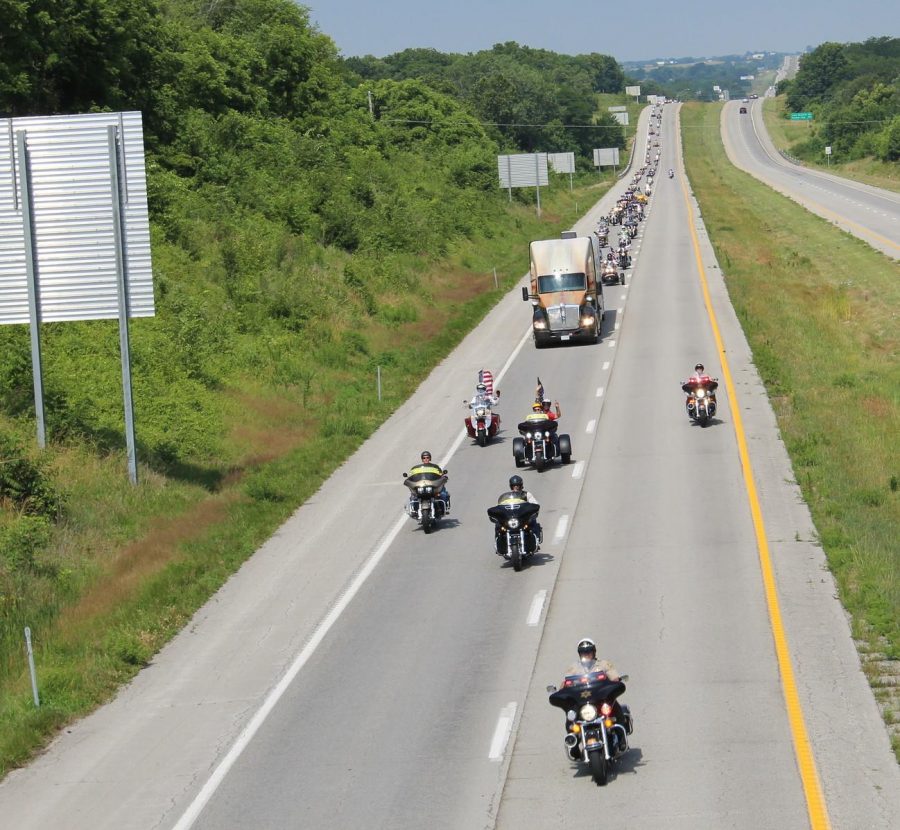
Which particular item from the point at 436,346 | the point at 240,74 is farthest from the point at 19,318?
the point at 240,74

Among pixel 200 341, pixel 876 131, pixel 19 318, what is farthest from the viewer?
pixel 876 131

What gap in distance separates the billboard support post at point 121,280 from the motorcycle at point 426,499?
609 centimetres

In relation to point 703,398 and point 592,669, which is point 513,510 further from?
point 703,398

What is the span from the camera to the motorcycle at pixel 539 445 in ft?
97.3

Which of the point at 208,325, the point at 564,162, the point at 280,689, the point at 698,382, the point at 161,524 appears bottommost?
the point at 280,689

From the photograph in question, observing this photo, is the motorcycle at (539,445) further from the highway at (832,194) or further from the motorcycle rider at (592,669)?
the highway at (832,194)

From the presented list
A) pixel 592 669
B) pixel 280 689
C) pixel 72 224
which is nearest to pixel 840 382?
pixel 72 224

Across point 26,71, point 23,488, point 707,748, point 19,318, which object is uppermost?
point 26,71

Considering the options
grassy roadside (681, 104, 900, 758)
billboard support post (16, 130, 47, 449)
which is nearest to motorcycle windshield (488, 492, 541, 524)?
grassy roadside (681, 104, 900, 758)

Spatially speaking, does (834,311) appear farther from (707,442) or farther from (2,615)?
(2,615)

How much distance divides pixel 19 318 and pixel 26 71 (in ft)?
77.6

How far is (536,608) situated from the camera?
20.3 m

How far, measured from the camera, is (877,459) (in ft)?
98.2

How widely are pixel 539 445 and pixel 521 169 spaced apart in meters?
71.3
